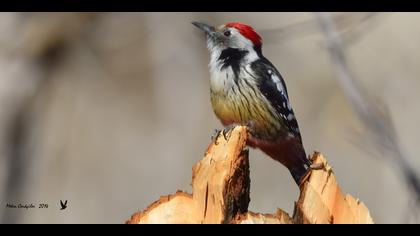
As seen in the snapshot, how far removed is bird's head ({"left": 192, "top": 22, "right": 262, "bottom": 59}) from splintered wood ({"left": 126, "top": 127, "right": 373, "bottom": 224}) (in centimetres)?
67

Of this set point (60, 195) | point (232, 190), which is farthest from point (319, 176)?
point (60, 195)

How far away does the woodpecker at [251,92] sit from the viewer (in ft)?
10.1

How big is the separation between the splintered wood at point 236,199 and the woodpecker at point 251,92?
0.52 m

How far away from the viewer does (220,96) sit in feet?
10.2

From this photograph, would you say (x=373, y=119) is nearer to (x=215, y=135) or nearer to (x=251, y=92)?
(x=215, y=135)

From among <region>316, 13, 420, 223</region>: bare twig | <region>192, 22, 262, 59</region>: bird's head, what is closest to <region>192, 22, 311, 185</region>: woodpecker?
<region>192, 22, 262, 59</region>: bird's head

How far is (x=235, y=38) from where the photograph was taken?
317 cm

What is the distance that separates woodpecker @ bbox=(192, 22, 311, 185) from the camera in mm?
3090

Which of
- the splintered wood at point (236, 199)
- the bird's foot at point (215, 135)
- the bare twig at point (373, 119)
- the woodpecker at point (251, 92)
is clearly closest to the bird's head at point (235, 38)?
the woodpecker at point (251, 92)

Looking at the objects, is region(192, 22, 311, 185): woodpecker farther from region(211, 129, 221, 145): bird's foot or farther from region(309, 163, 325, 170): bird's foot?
region(309, 163, 325, 170): bird's foot

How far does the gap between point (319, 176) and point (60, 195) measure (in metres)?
1.92

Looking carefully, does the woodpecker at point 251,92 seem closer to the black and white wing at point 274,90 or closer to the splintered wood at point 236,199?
the black and white wing at point 274,90
